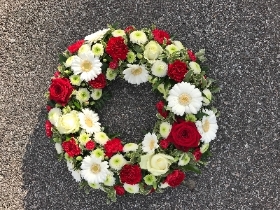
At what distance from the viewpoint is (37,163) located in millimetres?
2793

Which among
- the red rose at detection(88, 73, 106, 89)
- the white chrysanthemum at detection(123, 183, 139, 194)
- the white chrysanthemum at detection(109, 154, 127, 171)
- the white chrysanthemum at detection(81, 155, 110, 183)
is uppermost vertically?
the red rose at detection(88, 73, 106, 89)

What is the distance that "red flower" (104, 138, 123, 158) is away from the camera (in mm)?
2459

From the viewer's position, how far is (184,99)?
7.76 ft

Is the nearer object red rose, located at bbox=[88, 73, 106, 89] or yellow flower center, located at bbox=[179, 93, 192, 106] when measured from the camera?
yellow flower center, located at bbox=[179, 93, 192, 106]

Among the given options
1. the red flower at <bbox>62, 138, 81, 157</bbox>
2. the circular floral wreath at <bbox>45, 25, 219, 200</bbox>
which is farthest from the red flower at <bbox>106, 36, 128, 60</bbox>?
the red flower at <bbox>62, 138, 81, 157</bbox>

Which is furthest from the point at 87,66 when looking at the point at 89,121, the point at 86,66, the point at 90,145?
the point at 90,145

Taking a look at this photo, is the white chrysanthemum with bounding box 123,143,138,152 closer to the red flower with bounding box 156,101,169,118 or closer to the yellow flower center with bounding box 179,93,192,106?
the red flower with bounding box 156,101,169,118

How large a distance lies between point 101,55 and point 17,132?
74cm

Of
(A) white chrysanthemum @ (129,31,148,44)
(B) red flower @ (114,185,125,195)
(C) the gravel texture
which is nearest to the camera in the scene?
(A) white chrysanthemum @ (129,31,148,44)

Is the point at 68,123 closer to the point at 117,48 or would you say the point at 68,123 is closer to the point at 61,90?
the point at 61,90

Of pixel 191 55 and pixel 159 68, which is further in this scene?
pixel 191 55

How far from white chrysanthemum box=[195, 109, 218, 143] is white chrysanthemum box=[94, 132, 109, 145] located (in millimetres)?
467

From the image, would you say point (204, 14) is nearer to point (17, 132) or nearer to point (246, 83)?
point (246, 83)

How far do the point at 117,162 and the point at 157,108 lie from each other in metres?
0.35
